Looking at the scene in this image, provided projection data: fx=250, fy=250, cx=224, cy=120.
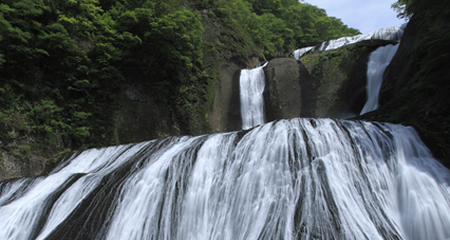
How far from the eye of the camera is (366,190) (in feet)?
13.5

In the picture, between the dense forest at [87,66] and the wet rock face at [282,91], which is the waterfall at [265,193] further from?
the wet rock face at [282,91]

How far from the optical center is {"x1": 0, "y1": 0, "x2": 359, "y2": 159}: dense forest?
25.2 ft

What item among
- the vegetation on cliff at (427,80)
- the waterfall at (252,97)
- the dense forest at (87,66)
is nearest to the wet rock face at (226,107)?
the waterfall at (252,97)

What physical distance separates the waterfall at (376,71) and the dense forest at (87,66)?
22.9 ft

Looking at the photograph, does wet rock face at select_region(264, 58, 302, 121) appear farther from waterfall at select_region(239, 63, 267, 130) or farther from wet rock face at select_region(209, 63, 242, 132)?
wet rock face at select_region(209, 63, 242, 132)

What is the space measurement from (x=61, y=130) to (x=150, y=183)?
18.4ft

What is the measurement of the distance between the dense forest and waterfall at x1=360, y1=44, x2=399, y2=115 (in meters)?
6.97

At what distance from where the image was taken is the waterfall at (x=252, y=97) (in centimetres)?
1236

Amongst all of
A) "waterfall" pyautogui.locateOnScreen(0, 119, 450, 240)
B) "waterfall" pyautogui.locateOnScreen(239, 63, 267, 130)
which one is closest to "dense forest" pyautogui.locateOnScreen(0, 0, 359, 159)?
"waterfall" pyautogui.locateOnScreen(239, 63, 267, 130)

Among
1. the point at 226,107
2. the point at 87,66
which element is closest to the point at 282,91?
the point at 226,107

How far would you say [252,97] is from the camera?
12781mm

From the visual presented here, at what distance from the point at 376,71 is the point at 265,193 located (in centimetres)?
854

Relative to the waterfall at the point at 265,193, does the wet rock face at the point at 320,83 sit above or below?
above

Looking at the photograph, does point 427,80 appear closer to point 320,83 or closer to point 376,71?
point 376,71
